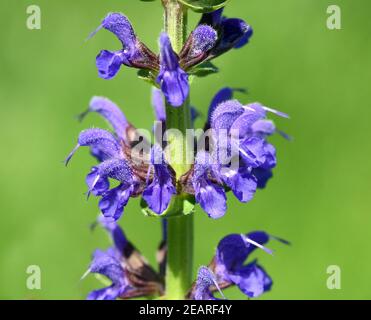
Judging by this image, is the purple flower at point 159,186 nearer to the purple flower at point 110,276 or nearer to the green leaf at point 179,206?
the green leaf at point 179,206

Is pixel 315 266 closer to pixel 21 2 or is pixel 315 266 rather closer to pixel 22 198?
pixel 22 198

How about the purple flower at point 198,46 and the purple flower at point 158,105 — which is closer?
the purple flower at point 198,46

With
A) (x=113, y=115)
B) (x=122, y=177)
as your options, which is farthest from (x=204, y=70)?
(x=113, y=115)

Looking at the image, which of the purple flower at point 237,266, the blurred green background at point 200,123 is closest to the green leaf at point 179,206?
the purple flower at point 237,266

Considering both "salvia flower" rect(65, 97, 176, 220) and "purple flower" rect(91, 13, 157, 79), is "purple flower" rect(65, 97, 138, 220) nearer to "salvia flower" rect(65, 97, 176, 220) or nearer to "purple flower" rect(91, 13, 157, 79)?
"salvia flower" rect(65, 97, 176, 220)

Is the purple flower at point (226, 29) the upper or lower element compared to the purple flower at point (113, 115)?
upper

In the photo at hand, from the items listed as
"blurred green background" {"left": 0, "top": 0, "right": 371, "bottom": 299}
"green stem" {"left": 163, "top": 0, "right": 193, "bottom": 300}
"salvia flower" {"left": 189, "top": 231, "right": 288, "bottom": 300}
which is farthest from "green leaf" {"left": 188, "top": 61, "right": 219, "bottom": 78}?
"blurred green background" {"left": 0, "top": 0, "right": 371, "bottom": 299}

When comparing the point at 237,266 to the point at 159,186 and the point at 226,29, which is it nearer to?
the point at 159,186
